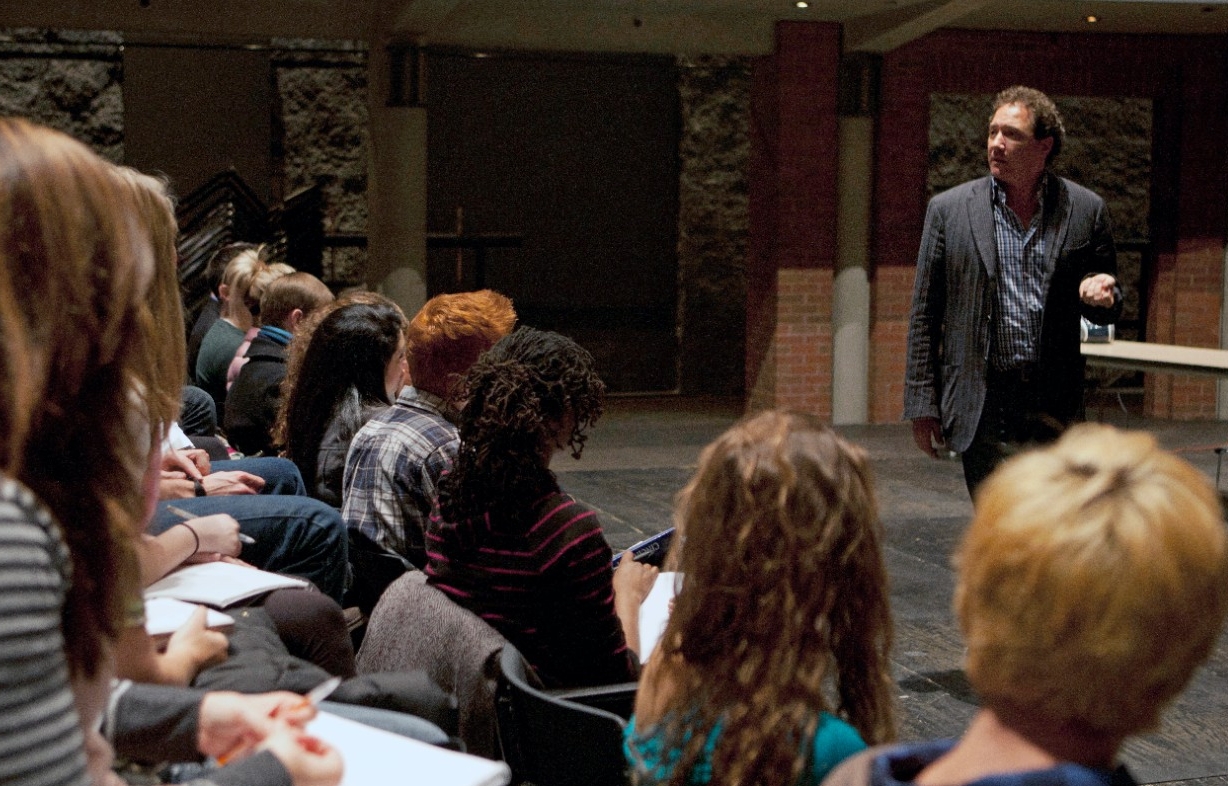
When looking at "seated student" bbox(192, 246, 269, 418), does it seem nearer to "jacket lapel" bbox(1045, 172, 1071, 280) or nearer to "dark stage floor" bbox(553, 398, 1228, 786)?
"dark stage floor" bbox(553, 398, 1228, 786)

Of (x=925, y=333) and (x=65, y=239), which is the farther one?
(x=925, y=333)

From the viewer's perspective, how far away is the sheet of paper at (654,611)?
9.20 feet

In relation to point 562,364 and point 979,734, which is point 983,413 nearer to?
point 562,364

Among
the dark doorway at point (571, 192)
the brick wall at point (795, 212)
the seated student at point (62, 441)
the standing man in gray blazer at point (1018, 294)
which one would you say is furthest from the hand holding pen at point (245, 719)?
the dark doorway at point (571, 192)

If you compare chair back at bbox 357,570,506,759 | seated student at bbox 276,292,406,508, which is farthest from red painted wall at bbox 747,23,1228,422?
chair back at bbox 357,570,506,759

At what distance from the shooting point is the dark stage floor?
3969 mm

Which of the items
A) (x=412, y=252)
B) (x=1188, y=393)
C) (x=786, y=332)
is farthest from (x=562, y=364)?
(x=1188, y=393)

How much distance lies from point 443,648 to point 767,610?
0.96 metres

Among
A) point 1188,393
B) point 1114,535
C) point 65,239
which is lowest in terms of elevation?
point 1188,393

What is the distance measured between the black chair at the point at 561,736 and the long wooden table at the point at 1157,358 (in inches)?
220

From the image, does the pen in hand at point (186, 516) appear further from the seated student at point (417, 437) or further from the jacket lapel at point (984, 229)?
the jacket lapel at point (984, 229)

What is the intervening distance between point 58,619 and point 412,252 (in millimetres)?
9045

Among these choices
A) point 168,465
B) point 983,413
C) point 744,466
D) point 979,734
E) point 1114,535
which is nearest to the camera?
point 1114,535

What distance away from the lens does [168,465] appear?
149 inches
